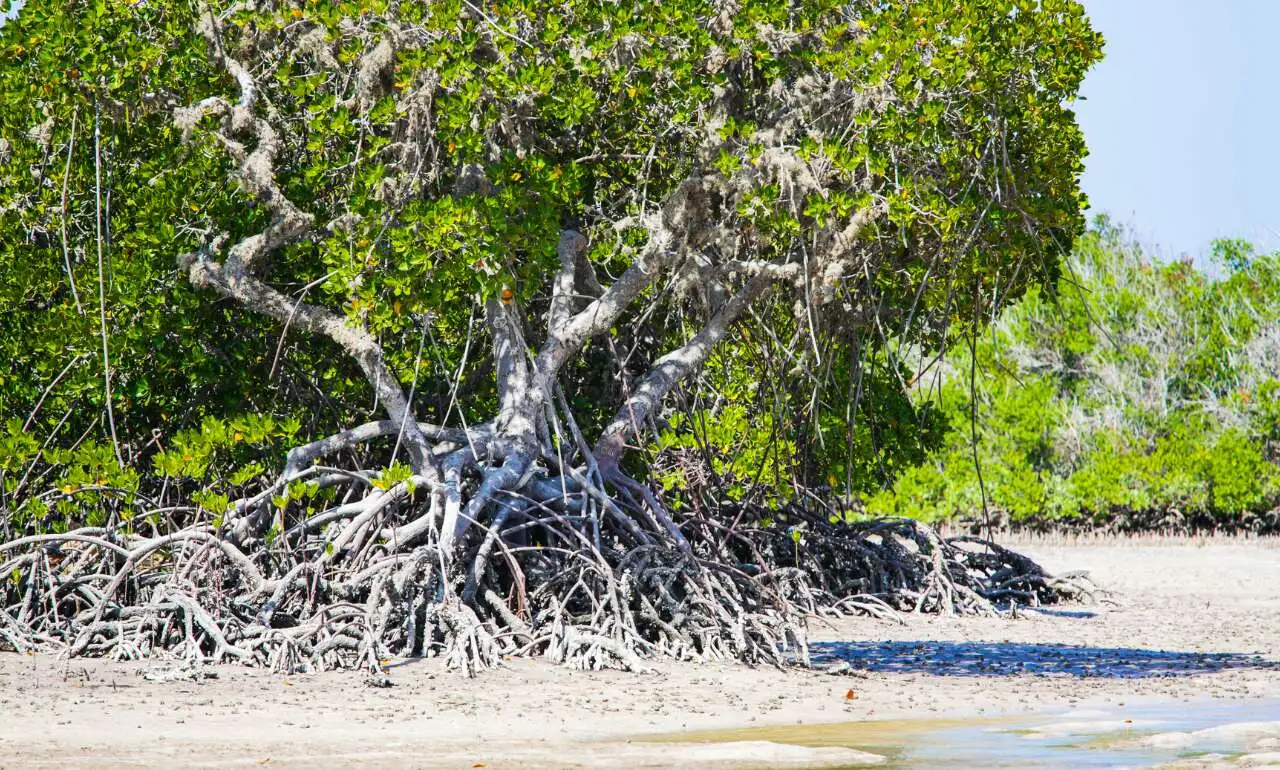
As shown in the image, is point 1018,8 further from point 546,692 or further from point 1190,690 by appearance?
point 546,692

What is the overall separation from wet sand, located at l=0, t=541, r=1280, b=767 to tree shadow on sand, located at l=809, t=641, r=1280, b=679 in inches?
0.7

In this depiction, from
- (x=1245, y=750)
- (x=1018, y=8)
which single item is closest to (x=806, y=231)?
(x=1018, y=8)

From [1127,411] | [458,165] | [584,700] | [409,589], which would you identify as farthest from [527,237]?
[1127,411]

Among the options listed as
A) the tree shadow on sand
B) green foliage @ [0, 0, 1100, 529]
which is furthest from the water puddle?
green foliage @ [0, 0, 1100, 529]

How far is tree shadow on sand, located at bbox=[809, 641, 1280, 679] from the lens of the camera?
838cm

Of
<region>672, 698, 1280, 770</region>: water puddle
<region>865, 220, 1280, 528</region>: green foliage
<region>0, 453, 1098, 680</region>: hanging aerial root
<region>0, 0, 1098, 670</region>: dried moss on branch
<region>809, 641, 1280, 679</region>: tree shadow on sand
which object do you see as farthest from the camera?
<region>865, 220, 1280, 528</region>: green foliage

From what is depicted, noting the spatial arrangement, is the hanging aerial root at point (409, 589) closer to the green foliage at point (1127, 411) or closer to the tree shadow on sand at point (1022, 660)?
the tree shadow on sand at point (1022, 660)

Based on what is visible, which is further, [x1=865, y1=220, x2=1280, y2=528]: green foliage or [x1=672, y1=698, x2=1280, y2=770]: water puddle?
[x1=865, y1=220, x2=1280, y2=528]: green foliage

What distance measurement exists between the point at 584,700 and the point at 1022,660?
3048mm

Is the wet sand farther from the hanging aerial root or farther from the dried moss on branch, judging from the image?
the dried moss on branch

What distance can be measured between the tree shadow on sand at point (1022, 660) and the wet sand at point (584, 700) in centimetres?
2

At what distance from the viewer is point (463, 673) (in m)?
7.52

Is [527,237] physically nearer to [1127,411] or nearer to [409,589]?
[409,589]

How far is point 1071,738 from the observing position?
20.4 feet
